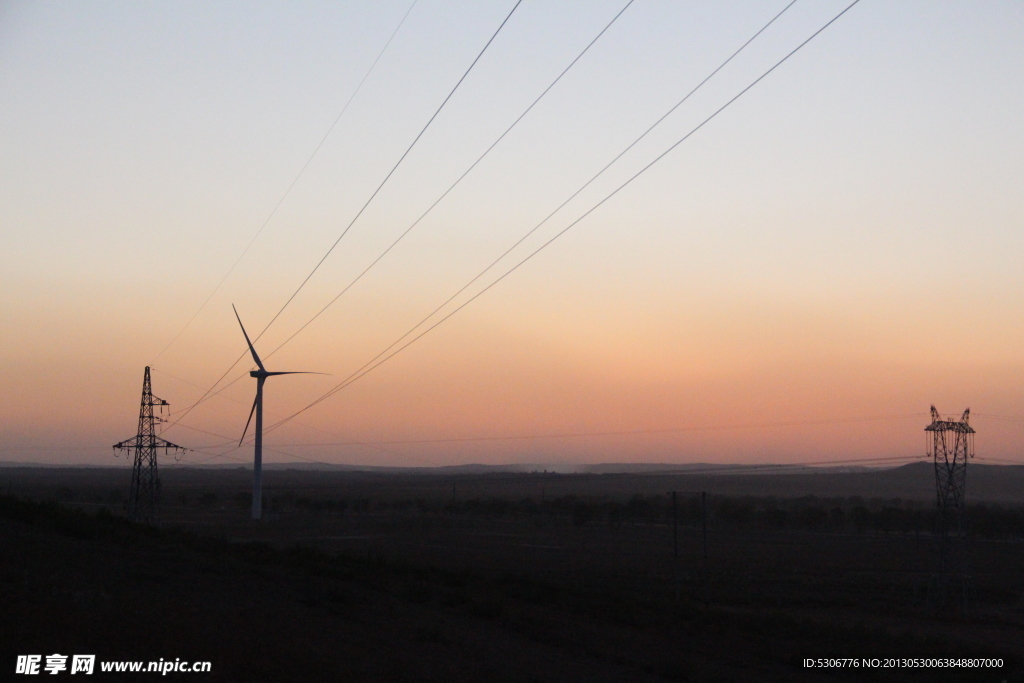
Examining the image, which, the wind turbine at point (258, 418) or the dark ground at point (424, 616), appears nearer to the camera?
the dark ground at point (424, 616)

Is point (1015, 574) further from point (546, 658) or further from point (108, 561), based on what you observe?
point (108, 561)

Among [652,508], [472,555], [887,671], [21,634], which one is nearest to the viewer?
[21,634]

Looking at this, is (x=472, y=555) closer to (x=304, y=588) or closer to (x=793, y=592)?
(x=793, y=592)

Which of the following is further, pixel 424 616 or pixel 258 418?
pixel 258 418

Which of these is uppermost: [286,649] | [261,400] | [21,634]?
[261,400]

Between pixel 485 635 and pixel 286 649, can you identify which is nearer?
pixel 286 649

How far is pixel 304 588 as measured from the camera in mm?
25969

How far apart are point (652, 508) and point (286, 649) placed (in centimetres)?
12977

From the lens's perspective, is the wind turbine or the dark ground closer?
the dark ground

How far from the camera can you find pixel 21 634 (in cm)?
1465

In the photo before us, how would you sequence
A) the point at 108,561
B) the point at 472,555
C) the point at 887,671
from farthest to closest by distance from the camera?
1. the point at 472,555
2. the point at 108,561
3. the point at 887,671

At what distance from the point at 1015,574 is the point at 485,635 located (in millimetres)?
61237

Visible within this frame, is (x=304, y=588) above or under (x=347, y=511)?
above

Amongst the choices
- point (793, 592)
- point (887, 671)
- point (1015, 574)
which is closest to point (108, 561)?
point (887, 671)
